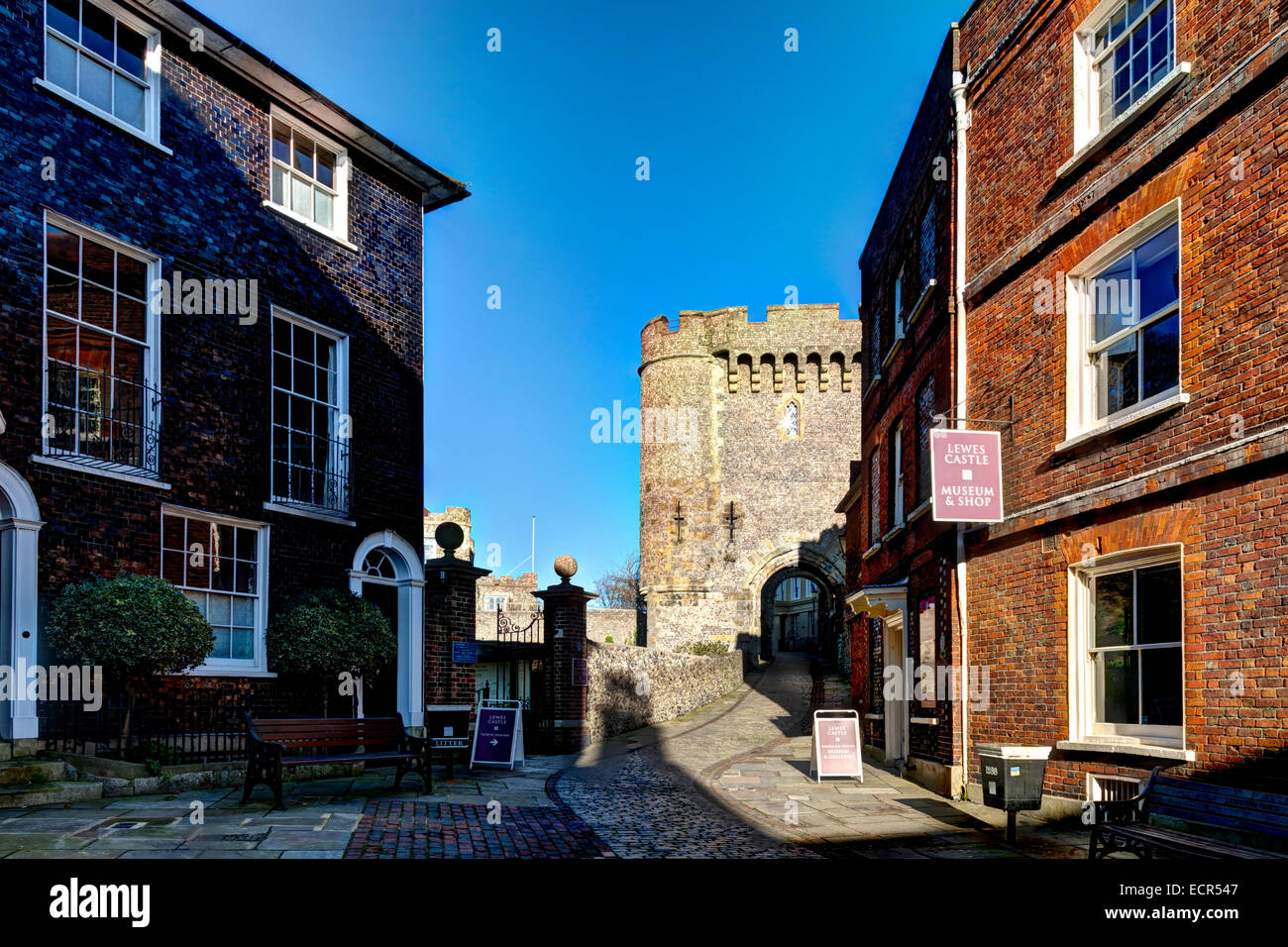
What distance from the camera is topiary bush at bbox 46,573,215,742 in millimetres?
9938

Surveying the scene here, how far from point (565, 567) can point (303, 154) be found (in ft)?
26.4

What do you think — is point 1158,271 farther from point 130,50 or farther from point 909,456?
point 130,50

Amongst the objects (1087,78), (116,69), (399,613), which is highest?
(116,69)

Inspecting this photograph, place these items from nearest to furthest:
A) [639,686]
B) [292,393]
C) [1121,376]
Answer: [1121,376] < [292,393] < [639,686]

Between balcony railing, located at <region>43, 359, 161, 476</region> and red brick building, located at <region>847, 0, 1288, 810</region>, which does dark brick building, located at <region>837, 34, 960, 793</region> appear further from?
balcony railing, located at <region>43, 359, 161, 476</region>

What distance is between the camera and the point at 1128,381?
9.59 metres

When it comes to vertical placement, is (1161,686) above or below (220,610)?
below

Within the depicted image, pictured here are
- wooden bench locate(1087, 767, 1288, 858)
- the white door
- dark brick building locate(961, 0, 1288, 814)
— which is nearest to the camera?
wooden bench locate(1087, 767, 1288, 858)

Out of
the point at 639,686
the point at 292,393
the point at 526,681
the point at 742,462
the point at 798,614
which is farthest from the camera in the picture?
the point at 798,614

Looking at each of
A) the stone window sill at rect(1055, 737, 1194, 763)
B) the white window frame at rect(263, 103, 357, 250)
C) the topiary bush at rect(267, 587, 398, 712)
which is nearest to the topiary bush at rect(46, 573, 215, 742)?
the topiary bush at rect(267, 587, 398, 712)

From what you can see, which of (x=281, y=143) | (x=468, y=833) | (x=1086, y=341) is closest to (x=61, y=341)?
(x=281, y=143)

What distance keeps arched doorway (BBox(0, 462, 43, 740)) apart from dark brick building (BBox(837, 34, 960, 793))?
32.7 ft

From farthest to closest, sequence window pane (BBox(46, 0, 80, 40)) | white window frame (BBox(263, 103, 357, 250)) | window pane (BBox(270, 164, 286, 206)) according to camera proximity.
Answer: window pane (BBox(270, 164, 286, 206)), white window frame (BBox(263, 103, 357, 250)), window pane (BBox(46, 0, 80, 40))

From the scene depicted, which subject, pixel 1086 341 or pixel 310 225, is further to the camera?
pixel 310 225
